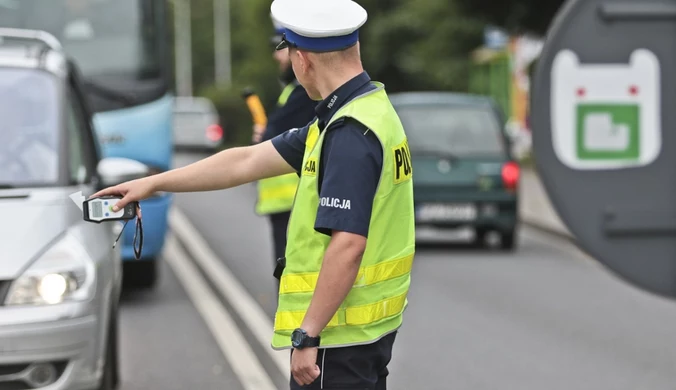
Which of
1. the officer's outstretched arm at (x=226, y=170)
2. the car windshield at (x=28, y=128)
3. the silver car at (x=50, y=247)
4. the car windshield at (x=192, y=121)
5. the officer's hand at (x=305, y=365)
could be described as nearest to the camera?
the officer's hand at (x=305, y=365)

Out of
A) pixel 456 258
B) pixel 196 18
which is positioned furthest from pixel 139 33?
pixel 196 18

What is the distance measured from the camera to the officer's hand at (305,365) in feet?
11.7

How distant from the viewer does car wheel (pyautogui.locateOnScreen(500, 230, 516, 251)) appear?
52.3 feet

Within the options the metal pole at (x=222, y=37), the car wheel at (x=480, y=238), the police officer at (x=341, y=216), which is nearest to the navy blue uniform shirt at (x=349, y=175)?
the police officer at (x=341, y=216)

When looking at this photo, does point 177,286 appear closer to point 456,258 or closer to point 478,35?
point 456,258

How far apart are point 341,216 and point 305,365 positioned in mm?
401

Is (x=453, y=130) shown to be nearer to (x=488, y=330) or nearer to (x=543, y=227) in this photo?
(x=543, y=227)

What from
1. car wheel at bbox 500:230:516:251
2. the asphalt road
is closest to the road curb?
car wheel at bbox 500:230:516:251

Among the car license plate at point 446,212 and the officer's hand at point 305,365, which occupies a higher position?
the officer's hand at point 305,365

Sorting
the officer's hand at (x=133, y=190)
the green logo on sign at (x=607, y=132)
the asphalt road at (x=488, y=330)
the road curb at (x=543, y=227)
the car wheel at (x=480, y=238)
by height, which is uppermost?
the green logo on sign at (x=607, y=132)

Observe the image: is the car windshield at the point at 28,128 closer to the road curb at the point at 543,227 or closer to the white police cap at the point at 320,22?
the white police cap at the point at 320,22

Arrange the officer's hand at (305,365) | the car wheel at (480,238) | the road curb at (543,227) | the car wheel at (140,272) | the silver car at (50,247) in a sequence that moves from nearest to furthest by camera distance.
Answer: the officer's hand at (305,365)
the silver car at (50,247)
the car wheel at (140,272)
the car wheel at (480,238)
the road curb at (543,227)

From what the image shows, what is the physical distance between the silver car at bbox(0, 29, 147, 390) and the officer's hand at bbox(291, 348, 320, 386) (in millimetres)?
2635

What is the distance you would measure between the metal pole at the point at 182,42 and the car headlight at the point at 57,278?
84241 mm
